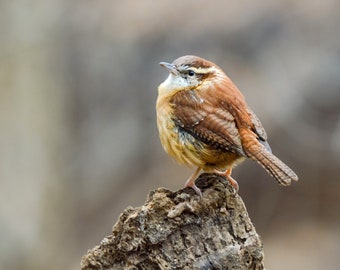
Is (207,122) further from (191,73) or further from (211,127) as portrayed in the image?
(191,73)

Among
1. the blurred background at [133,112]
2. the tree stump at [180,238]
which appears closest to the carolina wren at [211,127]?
the tree stump at [180,238]

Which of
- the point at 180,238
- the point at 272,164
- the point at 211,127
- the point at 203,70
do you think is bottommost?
the point at 180,238

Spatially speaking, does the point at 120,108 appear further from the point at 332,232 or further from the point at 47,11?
the point at 332,232

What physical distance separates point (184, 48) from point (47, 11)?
219cm

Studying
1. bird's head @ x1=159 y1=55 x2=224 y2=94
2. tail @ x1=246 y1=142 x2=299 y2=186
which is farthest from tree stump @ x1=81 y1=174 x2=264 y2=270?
bird's head @ x1=159 y1=55 x2=224 y2=94

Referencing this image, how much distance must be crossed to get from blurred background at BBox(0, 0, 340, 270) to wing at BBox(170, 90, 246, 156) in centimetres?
436

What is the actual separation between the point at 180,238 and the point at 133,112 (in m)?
6.17

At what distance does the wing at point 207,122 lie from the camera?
4.83 metres

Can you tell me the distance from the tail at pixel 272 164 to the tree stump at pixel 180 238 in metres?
0.35

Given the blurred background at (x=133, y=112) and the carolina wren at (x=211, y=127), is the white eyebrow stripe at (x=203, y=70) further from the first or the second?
the blurred background at (x=133, y=112)

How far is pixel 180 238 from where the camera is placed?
425cm

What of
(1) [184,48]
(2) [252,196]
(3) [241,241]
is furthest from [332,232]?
(3) [241,241]

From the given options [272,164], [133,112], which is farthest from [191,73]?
[133,112]

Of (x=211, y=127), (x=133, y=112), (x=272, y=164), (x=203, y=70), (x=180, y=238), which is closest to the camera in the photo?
(x=180, y=238)
